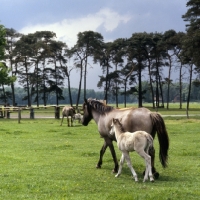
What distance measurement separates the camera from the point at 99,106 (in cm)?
1205

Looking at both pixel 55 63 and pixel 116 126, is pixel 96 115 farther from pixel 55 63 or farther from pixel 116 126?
pixel 55 63

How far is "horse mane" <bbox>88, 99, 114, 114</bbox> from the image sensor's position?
1177cm

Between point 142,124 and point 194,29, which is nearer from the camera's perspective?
point 142,124

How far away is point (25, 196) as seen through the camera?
8062 mm

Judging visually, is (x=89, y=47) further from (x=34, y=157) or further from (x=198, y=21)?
(x=34, y=157)

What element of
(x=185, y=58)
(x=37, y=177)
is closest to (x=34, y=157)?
(x=37, y=177)

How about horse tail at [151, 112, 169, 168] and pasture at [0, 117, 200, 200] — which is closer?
pasture at [0, 117, 200, 200]

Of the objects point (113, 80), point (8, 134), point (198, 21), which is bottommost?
point (8, 134)

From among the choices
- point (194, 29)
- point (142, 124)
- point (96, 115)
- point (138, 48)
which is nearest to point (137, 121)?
point (142, 124)

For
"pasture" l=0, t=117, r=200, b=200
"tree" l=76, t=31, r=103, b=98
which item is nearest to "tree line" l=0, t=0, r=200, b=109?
"tree" l=76, t=31, r=103, b=98

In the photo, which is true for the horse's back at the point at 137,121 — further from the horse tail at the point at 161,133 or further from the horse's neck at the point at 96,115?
the horse's neck at the point at 96,115

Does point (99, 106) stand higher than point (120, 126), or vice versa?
point (99, 106)

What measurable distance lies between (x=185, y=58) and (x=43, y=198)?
36.7 metres

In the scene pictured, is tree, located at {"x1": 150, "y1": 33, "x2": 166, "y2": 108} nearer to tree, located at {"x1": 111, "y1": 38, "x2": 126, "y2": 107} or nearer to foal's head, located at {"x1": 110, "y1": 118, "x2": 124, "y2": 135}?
tree, located at {"x1": 111, "y1": 38, "x2": 126, "y2": 107}
